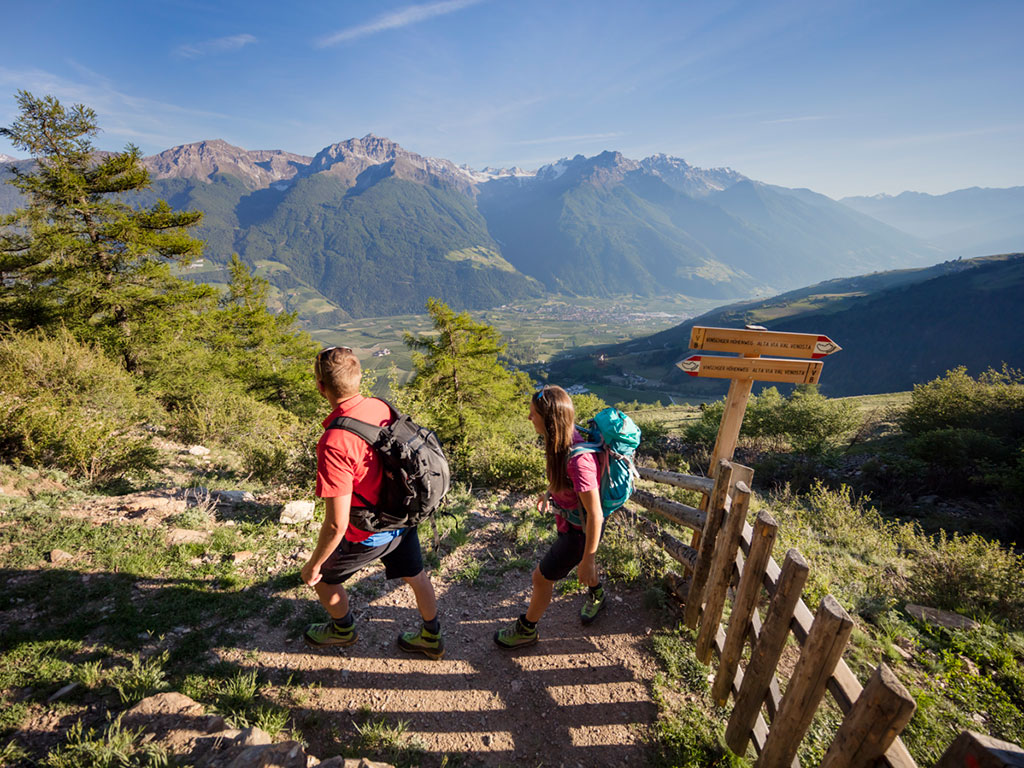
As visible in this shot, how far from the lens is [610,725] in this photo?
2955 mm

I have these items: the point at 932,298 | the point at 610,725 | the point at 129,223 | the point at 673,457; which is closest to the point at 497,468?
the point at 610,725

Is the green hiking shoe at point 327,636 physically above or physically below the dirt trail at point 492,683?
above

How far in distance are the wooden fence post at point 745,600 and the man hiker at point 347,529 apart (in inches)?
86.3

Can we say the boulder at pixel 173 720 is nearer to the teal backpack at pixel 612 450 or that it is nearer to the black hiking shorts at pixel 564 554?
the black hiking shorts at pixel 564 554

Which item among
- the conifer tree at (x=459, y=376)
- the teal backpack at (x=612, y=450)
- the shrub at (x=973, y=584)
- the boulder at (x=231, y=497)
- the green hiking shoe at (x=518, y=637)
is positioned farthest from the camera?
the conifer tree at (x=459, y=376)

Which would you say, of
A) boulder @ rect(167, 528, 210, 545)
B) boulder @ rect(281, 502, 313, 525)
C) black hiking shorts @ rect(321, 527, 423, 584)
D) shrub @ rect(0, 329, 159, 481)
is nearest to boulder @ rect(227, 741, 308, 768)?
black hiking shorts @ rect(321, 527, 423, 584)

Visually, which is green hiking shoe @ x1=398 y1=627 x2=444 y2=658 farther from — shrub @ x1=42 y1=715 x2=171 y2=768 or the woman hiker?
shrub @ x1=42 y1=715 x2=171 y2=768

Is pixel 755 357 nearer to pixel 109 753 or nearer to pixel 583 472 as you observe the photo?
pixel 583 472

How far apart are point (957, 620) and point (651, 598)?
3077 mm

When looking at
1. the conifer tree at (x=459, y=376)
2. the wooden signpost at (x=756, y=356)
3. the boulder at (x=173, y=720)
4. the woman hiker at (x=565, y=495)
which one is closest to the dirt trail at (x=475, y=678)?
the woman hiker at (x=565, y=495)

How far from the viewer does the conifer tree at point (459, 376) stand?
15.2 meters

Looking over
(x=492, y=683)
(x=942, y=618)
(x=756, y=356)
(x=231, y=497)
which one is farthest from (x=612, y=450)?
(x=231, y=497)

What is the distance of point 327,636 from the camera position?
11.3 ft

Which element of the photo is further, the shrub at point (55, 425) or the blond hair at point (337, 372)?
the shrub at point (55, 425)
